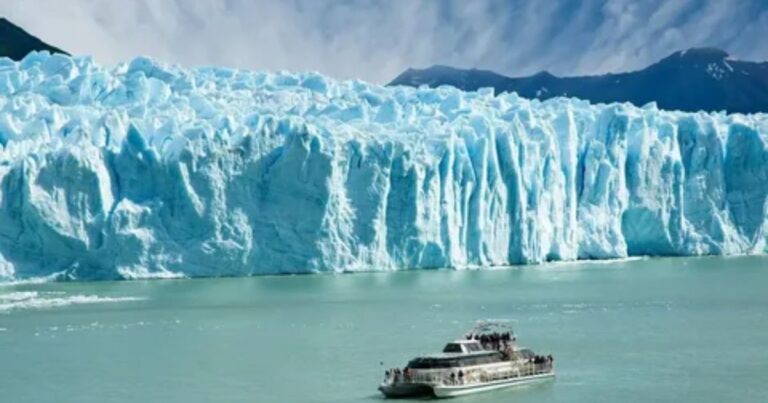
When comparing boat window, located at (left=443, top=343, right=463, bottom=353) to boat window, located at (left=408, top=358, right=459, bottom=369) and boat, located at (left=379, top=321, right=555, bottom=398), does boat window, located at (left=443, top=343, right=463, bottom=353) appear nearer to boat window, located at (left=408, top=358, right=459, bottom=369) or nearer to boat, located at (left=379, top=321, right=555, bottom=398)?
boat, located at (left=379, top=321, right=555, bottom=398)

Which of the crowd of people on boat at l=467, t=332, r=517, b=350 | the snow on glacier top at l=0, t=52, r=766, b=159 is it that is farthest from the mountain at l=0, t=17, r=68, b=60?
the crowd of people on boat at l=467, t=332, r=517, b=350

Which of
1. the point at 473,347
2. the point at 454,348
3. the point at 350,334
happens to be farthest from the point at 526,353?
the point at 350,334

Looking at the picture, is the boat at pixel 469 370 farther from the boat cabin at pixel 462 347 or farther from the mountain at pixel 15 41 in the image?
the mountain at pixel 15 41

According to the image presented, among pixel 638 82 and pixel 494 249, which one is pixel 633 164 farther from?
pixel 638 82

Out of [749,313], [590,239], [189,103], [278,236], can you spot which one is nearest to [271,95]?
[189,103]

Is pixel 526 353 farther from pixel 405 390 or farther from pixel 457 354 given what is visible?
pixel 405 390

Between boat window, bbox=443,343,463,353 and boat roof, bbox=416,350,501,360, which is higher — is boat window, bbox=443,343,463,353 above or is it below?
above

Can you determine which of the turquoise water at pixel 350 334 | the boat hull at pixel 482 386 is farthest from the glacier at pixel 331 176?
the boat hull at pixel 482 386
